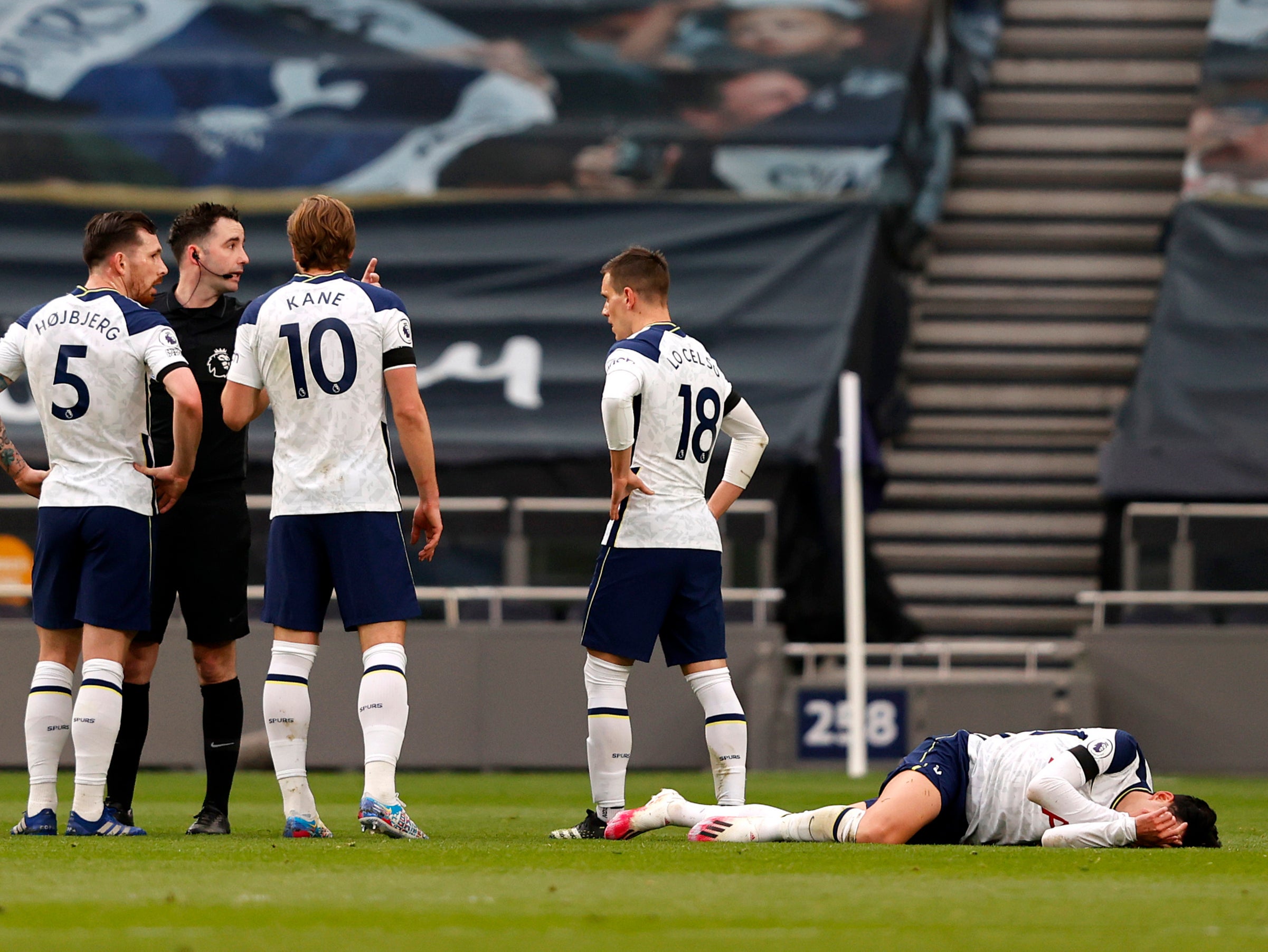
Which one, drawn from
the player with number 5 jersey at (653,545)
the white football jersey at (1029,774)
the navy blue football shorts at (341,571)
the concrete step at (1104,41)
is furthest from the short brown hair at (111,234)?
the concrete step at (1104,41)

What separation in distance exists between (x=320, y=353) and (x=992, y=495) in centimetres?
1170

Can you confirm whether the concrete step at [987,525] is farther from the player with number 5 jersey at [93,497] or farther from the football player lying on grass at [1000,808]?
the player with number 5 jersey at [93,497]

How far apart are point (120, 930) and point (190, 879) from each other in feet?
2.96

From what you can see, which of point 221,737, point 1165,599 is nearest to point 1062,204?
point 1165,599

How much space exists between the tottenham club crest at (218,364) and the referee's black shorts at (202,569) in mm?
418

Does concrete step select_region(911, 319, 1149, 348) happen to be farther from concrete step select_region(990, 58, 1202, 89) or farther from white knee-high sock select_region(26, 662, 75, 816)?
white knee-high sock select_region(26, 662, 75, 816)

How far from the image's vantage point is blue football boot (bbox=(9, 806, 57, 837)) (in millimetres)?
6621

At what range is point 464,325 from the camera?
53.2 feet

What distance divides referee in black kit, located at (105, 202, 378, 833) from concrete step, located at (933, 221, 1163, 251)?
1309cm

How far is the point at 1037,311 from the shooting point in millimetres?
18469

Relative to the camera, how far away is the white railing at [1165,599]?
1341 centimetres

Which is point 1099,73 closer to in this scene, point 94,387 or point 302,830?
point 94,387

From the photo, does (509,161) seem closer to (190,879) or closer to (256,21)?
(256,21)

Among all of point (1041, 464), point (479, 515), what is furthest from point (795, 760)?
point (1041, 464)
